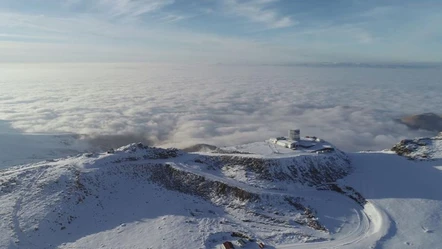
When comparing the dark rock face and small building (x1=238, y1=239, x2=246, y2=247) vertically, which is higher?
small building (x1=238, y1=239, x2=246, y2=247)

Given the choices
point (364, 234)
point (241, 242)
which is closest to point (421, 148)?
point (364, 234)

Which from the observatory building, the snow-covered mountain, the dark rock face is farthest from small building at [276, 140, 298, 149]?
the dark rock face

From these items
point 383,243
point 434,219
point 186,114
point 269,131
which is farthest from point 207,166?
point 186,114

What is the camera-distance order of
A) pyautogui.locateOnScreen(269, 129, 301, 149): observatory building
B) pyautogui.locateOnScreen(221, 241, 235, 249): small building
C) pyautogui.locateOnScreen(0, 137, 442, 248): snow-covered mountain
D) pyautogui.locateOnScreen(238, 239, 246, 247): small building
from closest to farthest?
1. pyautogui.locateOnScreen(221, 241, 235, 249): small building
2. pyautogui.locateOnScreen(238, 239, 246, 247): small building
3. pyautogui.locateOnScreen(0, 137, 442, 248): snow-covered mountain
4. pyautogui.locateOnScreen(269, 129, 301, 149): observatory building

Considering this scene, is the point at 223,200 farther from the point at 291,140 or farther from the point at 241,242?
the point at 291,140

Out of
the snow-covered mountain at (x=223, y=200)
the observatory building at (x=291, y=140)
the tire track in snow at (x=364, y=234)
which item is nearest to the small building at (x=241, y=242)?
the snow-covered mountain at (x=223, y=200)

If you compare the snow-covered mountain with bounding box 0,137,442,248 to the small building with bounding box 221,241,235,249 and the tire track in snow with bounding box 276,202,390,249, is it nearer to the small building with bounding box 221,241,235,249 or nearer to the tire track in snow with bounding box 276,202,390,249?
the tire track in snow with bounding box 276,202,390,249
